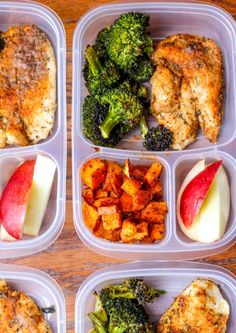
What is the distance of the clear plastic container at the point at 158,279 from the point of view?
2.35 m

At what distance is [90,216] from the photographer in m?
2.29

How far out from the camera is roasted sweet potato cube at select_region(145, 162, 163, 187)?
2.34 meters

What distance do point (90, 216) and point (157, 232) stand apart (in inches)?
11.3

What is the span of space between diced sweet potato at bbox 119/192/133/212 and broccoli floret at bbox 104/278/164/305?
12.2 inches

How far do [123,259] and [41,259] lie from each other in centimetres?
35

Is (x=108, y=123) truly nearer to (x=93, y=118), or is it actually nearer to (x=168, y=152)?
(x=93, y=118)

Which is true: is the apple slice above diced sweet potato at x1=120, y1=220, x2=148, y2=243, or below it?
above

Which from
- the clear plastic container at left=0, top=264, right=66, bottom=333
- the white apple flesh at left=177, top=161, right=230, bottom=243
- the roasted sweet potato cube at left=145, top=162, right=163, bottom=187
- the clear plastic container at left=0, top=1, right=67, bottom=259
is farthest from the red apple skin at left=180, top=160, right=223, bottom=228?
the clear plastic container at left=0, top=264, right=66, bottom=333

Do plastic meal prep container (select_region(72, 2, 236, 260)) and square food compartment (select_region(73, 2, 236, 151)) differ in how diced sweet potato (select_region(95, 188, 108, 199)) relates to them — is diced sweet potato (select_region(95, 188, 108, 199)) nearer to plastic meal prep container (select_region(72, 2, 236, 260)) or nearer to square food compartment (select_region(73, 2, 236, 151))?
plastic meal prep container (select_region(72, 2, 236, 260))

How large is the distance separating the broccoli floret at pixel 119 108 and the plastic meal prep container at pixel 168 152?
116 mm

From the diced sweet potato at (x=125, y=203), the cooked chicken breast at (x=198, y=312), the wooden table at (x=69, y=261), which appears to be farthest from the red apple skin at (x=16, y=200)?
the cooked chicken breast at (x=198, y=312)

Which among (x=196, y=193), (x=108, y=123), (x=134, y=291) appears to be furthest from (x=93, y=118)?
(x=134, y=291)

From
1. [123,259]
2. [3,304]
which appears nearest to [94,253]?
[123,259]

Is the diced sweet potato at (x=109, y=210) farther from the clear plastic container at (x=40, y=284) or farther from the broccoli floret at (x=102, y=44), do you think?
the broccoli floret at (x=102, y=44)
